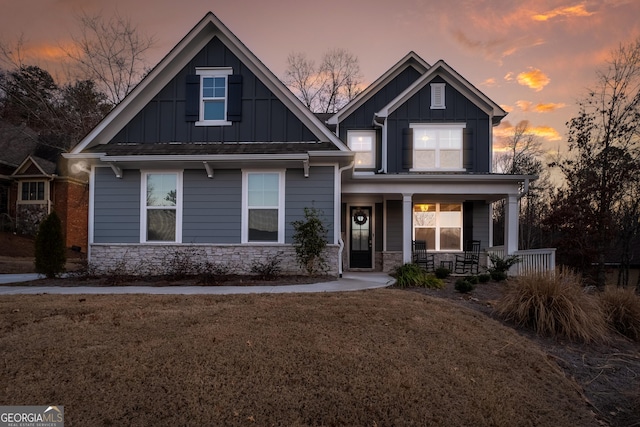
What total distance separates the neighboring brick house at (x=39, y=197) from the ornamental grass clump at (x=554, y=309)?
2329 cm

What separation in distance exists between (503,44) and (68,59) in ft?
59.9

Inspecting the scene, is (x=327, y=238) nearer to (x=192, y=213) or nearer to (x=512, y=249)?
(x=192, y=213)

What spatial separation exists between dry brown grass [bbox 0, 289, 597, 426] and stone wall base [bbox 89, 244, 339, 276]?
4530mm

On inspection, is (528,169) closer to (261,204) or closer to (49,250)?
(261,204)

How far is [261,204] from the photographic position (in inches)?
432

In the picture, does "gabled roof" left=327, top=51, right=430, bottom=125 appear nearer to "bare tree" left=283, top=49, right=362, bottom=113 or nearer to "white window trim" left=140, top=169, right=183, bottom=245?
"white window trim" left=140, top=169, right=183, bottom=245

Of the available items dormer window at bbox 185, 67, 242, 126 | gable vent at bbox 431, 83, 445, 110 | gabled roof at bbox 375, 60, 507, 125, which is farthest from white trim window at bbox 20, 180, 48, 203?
gable vent at bbox 431, 83, 445, 110

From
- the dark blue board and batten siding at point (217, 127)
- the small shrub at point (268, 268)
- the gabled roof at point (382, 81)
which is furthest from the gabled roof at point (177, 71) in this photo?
the gabled roof at point (382, 81)

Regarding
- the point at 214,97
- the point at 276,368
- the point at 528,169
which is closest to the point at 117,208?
the point at 214,97

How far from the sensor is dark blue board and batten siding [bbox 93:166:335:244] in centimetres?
1088

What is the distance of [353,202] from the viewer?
1445 centimetres

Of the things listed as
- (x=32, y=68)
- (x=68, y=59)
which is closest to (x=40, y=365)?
(x=68, y=59)

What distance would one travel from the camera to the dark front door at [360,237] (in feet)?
47.2

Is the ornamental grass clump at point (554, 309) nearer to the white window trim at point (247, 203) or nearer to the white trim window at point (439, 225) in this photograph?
the white window trim at point (247, 203)
